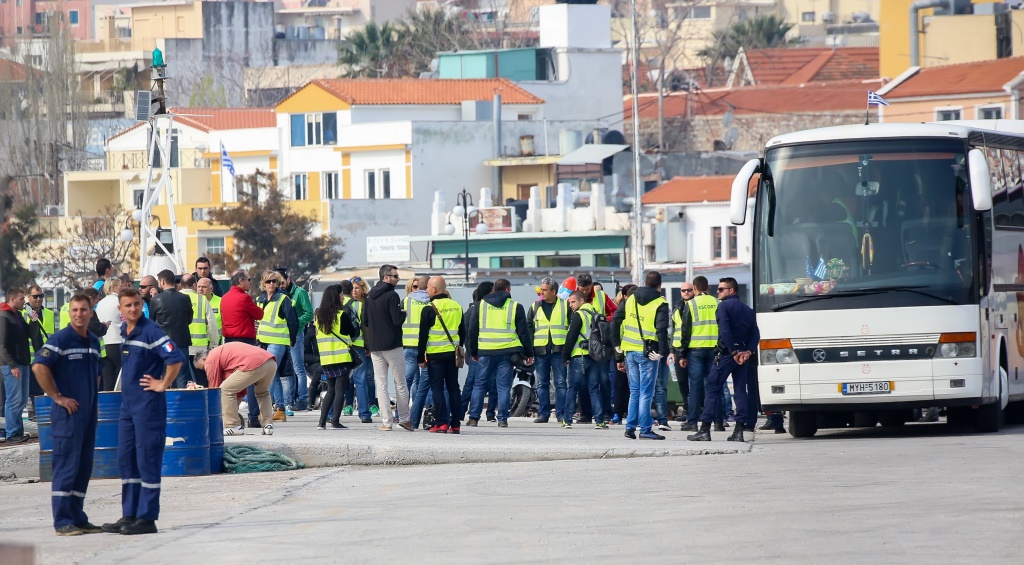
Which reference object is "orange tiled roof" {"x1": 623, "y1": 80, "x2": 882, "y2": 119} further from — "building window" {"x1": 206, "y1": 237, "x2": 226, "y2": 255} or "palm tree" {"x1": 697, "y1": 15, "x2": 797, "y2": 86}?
"building window" {"x1": 206, "y1": 237, "x2": 226, "y2": 255}

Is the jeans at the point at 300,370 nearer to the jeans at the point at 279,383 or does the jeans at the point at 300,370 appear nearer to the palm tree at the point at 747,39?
the jeans at the point at 279,383

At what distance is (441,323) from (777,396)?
365cm

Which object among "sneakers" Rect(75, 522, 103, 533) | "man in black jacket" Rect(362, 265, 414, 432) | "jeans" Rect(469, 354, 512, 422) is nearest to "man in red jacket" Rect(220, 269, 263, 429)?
"man in black jacket" Rect(362, 265, 414, 432)

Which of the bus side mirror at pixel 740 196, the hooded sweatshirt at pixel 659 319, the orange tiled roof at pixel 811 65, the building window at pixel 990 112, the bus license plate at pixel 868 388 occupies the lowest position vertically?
the bus license plate at pixel 868 388

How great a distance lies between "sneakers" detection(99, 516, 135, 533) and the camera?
448 inches

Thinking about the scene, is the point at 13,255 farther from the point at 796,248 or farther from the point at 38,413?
the point at 796,248

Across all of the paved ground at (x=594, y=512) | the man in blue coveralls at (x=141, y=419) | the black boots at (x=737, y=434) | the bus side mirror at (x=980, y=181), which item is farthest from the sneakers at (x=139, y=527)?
the bus side mirror at (x=980, y=181)

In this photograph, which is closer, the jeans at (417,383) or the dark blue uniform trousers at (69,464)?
the dark blue uniform trousers at (69,464)

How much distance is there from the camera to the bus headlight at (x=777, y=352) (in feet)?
60.2

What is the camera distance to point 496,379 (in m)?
20.4

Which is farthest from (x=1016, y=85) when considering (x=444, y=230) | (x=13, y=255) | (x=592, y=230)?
(x=13, y=255)

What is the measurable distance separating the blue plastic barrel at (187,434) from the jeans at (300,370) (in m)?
5.69

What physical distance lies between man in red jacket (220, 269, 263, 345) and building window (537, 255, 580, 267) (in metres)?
52.1

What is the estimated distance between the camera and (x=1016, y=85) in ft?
218
